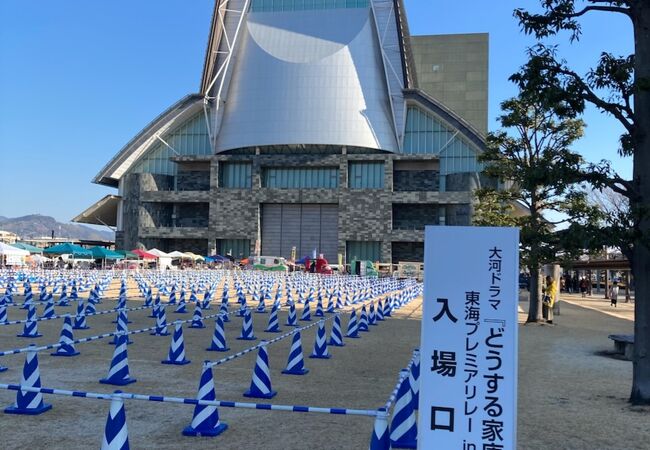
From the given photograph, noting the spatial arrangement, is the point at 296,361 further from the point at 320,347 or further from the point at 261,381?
the point at 261,381

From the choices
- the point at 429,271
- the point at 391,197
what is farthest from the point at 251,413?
the point at 391,197

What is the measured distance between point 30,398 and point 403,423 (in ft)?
16.2

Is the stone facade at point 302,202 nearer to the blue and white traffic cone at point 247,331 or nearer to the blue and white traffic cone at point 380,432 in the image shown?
the blue and white traffic cone at point 247,331

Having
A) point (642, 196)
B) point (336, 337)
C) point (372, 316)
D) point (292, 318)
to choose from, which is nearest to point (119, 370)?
point (336, 337)

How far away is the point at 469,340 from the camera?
16.0 ft

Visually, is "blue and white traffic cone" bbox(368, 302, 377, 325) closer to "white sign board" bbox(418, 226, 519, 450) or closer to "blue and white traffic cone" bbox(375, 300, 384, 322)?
"blue and white traffic cone" bbox(375, 300, 384, 322)

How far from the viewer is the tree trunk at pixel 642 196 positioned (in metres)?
9.44

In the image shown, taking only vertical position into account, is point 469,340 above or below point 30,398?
above

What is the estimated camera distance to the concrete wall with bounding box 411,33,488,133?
98338mm

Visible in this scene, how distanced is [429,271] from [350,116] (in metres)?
70.1

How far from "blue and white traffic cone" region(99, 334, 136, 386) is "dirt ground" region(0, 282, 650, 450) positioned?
7.7 inches

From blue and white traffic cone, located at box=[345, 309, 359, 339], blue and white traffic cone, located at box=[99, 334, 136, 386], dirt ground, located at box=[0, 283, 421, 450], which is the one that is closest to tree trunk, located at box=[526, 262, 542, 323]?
dirt ground, located at box=[0, 283, 421, 450]

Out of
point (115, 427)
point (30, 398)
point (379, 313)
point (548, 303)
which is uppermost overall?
point (115, 427)

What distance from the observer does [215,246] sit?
74750 millimetres
